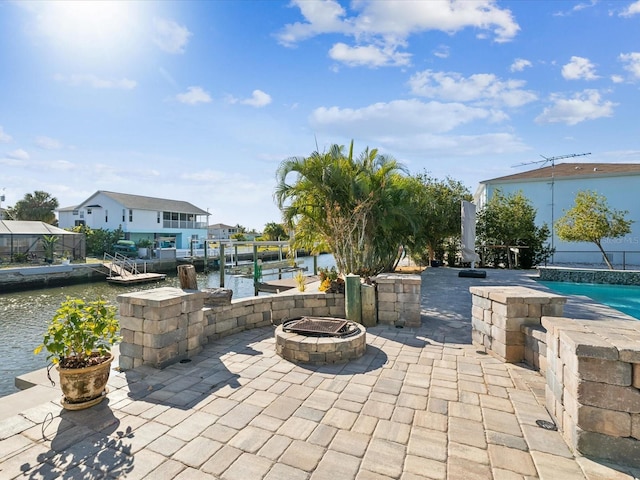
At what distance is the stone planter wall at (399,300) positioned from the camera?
18.2 ft

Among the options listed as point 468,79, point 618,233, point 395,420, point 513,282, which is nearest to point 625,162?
point 618,233

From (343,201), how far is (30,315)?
13.6 metres

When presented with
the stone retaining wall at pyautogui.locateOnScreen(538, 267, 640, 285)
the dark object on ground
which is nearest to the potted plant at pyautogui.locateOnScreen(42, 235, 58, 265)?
the dark object on ground

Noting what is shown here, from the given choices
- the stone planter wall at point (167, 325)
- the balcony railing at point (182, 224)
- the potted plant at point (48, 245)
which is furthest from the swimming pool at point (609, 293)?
the balcony railing at point (182, 224)

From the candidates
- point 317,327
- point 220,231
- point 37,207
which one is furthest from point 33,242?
point 220,231

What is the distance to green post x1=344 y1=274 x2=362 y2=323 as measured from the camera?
18.2ft

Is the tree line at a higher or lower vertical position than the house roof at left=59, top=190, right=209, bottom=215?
lower

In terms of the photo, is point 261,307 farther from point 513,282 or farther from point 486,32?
point 513,282

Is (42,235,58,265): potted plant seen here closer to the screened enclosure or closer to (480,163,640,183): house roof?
the screened enclosure

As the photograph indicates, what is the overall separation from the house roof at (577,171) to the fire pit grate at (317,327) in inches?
812

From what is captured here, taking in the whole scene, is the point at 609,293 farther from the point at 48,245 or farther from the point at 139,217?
the point at 139,217

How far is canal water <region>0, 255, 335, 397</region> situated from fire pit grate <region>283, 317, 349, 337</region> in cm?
590

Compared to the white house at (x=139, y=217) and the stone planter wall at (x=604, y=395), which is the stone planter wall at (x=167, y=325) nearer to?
the stone planter wall at (x=604, y=395)

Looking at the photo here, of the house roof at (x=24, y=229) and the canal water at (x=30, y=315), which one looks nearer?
the canal water at (x=30, y=315)
